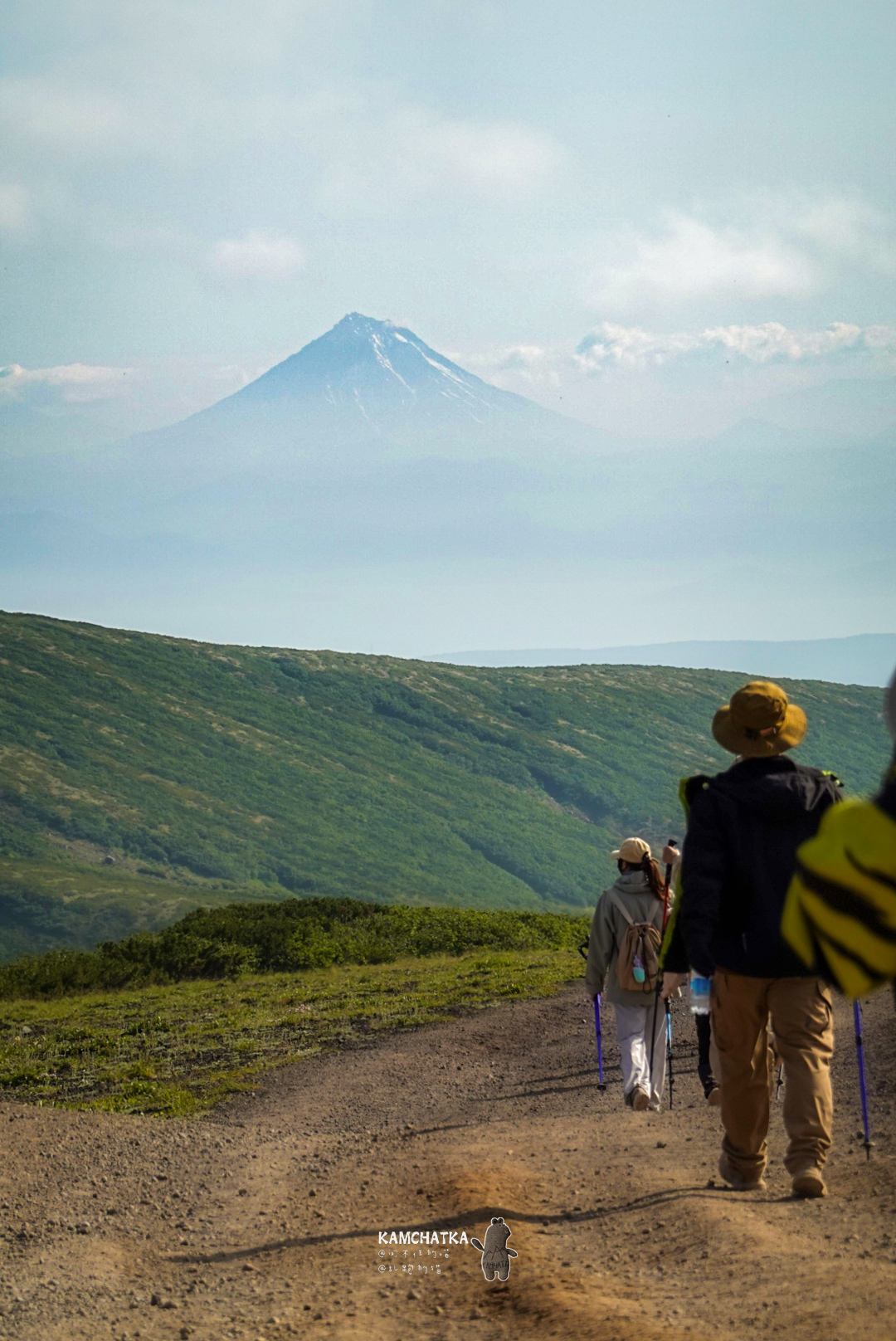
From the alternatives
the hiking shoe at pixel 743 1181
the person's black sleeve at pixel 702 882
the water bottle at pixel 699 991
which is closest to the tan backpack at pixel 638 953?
the water bottle at pixel 699 991

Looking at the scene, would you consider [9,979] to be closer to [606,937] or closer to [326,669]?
[606,937]

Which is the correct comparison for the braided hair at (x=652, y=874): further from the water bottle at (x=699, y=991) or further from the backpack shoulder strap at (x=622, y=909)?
the water bottle at (x=699, y=991)

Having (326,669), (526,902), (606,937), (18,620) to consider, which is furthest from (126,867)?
(606,937)

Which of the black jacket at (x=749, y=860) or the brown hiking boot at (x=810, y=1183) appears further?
the brown hiking boot at (x=810, y=1183)

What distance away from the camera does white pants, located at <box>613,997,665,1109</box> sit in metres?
8.83

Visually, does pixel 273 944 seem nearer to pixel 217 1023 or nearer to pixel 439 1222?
pixel 217 1023

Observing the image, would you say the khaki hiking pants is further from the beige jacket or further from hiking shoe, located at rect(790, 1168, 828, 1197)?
the beige jacket

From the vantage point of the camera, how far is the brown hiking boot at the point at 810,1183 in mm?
5926

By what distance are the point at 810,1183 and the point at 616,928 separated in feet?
10.4

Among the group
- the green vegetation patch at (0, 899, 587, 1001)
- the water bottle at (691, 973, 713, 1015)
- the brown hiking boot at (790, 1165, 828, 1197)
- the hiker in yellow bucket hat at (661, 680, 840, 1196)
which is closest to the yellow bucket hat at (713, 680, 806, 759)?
the hiker in yellow bucket hat at (661, 680, 840, 1196)

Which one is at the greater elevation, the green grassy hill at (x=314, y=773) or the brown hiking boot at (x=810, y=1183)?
the brown hiking boot at (x=810, y=1183)

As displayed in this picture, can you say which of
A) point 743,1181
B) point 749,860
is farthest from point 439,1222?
point 749,860

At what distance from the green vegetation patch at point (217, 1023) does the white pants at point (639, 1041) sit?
4659 mm

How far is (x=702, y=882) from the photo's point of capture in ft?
18.7
